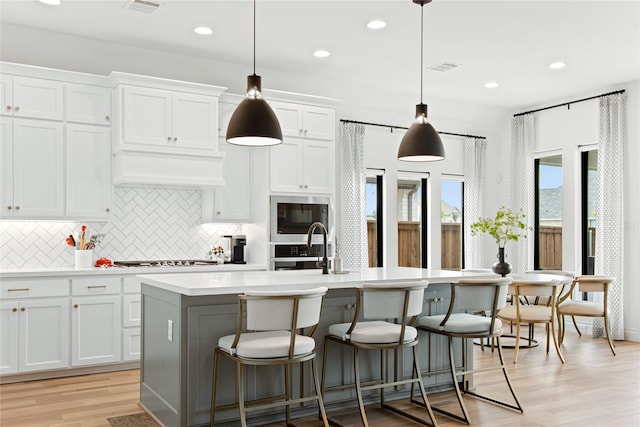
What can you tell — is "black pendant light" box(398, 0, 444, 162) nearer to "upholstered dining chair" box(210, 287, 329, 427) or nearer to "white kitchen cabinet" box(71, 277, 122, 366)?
"upholstered dining chair" box(210, 287, 329, 427)

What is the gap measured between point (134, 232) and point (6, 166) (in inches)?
51.9

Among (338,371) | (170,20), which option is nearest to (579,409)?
(338,371)

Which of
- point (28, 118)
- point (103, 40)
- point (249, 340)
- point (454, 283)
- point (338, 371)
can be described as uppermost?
point (103, 40)

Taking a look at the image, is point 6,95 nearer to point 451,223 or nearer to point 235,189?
point 235,189

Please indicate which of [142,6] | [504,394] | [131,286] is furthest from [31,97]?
[504,394]

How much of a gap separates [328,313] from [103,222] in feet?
8.85

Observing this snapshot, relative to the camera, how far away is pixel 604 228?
7.00 m

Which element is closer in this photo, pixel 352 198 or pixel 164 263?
pixel 164 263

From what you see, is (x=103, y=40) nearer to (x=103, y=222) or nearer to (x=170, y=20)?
(x=170, y=20)

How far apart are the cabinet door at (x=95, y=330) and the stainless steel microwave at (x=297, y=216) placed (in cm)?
164

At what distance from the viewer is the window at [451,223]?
8.05 metres

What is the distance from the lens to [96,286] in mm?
5105

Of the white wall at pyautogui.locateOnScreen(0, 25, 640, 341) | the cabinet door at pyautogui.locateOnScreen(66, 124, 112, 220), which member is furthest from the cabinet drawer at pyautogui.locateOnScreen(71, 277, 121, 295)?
the white wall at pyautogui.locateOnScreen(0, 25, 640, 341)

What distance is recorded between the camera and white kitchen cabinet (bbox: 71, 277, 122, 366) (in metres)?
5.02
